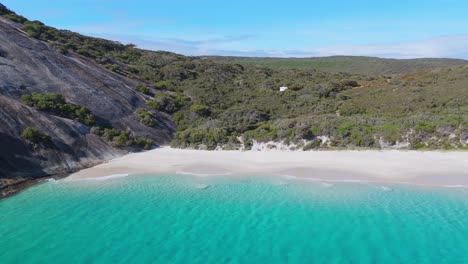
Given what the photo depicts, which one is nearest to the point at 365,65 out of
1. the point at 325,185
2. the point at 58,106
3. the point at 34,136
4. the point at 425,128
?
the point at 425,128

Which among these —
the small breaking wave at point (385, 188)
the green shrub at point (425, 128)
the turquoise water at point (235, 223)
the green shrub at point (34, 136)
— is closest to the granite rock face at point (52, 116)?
the green shrub at point (34, 136)

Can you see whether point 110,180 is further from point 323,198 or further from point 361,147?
point 361,147

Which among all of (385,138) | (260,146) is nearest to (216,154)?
(260,146)

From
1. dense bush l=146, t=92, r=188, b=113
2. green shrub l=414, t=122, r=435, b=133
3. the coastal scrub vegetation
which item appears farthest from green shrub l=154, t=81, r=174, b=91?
green shrub l=414, t=122, r=435, b=133

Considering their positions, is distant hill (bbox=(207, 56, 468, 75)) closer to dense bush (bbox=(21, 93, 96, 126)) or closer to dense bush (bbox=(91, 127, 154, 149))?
dense bush (bbox=(91, 127, 154, 149))

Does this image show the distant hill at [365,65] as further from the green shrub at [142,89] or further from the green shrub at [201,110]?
the green shrub at [142,89]

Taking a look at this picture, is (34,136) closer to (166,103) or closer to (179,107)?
(166,103)
